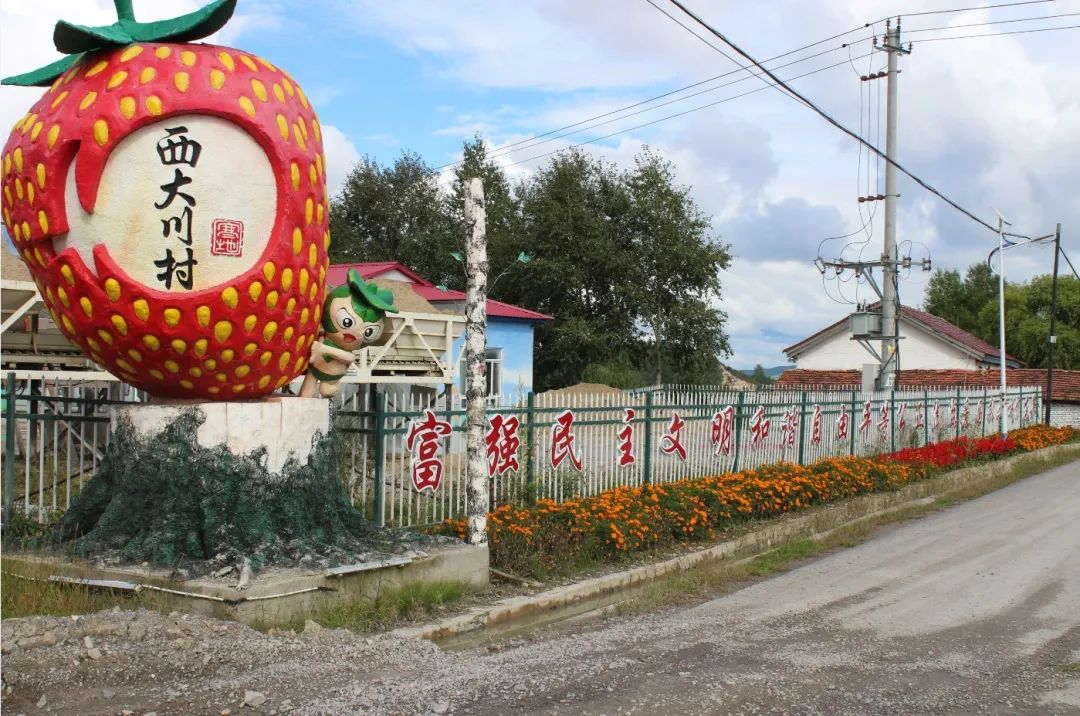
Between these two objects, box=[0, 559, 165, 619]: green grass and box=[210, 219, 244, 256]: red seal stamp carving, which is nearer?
box=[0, 559, 165, 619]: green grass

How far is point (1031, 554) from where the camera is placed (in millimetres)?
Result: 11164

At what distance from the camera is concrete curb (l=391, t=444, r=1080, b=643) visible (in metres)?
8.05

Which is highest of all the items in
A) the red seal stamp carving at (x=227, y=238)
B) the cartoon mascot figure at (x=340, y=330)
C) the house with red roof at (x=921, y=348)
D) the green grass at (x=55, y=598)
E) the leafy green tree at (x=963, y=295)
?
the leafy green tree at (x=963, y=295)

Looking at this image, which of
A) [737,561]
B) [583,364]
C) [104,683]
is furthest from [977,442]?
[104,683]

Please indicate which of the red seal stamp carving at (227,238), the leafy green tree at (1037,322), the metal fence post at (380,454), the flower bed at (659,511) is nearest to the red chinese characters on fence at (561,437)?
the flower bed at (659,511)

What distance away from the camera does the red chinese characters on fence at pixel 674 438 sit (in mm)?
13969

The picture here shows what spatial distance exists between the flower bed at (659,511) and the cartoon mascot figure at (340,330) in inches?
87.0

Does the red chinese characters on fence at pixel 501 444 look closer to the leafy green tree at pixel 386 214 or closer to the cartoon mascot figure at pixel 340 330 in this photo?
the cartoon mascot figure at pixel 340 330

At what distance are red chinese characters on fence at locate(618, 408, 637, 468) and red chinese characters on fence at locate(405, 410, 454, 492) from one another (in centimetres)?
351

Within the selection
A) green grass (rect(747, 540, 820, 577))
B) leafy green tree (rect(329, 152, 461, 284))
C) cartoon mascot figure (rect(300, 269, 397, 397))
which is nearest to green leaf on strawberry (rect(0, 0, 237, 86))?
cartoon mascot figure (rect(300, 269, 397, 397))

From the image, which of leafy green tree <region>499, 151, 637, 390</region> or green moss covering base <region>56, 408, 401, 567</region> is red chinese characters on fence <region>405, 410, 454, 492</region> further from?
leafy green tree <region>499, 151, 637, 390</region>

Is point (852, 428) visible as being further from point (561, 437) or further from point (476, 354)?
Answer: point (476, 354)

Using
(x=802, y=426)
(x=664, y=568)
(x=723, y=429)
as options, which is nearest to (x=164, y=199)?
(x=664, y=568)

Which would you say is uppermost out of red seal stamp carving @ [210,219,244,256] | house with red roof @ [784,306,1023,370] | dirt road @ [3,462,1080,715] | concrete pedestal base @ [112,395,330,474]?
house with red roof @ [784,306,1023,370]
